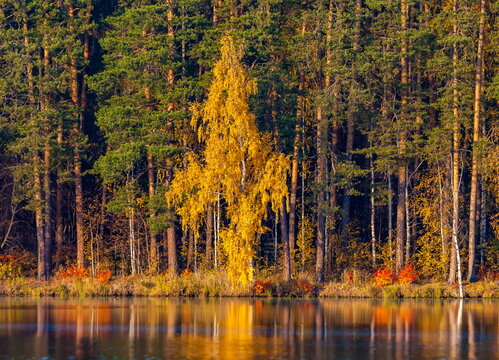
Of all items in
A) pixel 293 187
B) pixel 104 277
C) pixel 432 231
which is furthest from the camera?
pixel 432 231

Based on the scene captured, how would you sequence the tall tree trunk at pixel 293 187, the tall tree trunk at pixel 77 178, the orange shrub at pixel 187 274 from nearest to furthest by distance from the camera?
the orange shrub at pixel 187 274
the tall tree trunk at pixel 293 187
the tall tree trunk at pixel 77 178

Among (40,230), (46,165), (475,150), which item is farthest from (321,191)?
(40,230)

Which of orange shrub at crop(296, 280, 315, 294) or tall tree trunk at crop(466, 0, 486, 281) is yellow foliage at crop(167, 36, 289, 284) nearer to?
orange shrub at crop(296, 280, 315, 294)

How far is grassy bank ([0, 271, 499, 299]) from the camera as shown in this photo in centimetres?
5556

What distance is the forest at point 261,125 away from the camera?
57031 mm

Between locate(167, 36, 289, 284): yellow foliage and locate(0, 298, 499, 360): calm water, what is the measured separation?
465 centimetres

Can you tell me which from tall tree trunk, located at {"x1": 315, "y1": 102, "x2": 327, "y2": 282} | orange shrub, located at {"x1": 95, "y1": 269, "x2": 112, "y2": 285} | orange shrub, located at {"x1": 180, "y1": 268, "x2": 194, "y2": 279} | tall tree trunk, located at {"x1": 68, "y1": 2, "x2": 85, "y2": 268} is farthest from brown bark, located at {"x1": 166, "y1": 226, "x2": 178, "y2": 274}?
tall tree trunk, located at {"x1": 315, "y1": 102, "x2": 327, "y2": 282}

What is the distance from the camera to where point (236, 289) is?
2178 inches

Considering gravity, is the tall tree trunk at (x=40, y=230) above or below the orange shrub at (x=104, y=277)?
above

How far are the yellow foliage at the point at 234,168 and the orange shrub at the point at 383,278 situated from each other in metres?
6.82

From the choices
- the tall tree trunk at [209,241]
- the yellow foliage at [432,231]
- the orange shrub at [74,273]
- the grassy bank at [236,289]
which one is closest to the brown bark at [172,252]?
the grassy bank at [236,289]

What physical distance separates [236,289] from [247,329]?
15.7m

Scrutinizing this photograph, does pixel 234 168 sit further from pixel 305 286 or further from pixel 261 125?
pixel 305 286

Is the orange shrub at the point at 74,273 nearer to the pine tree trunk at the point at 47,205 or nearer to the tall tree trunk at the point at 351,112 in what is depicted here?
the pine tree trunk at the point at 47,205
